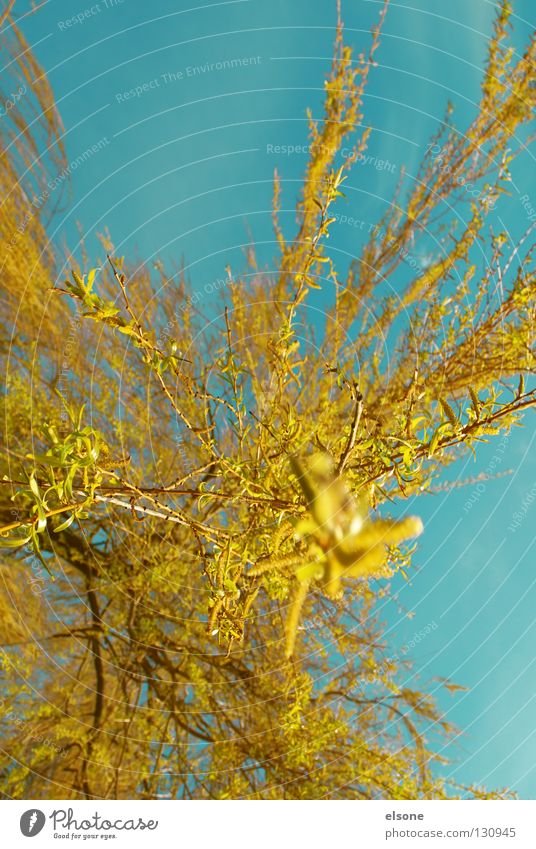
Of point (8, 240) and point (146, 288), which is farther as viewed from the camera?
point (146, 288)

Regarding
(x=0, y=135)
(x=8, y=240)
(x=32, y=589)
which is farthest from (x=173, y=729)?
(x=0, y=135)

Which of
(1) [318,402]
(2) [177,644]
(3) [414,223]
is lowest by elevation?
(2) [177,644]

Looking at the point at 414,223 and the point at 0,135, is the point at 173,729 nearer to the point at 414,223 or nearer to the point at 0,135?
the point at 414,223

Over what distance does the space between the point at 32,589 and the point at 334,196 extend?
7.94 feet

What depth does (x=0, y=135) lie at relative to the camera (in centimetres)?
234

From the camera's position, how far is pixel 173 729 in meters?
2.73
